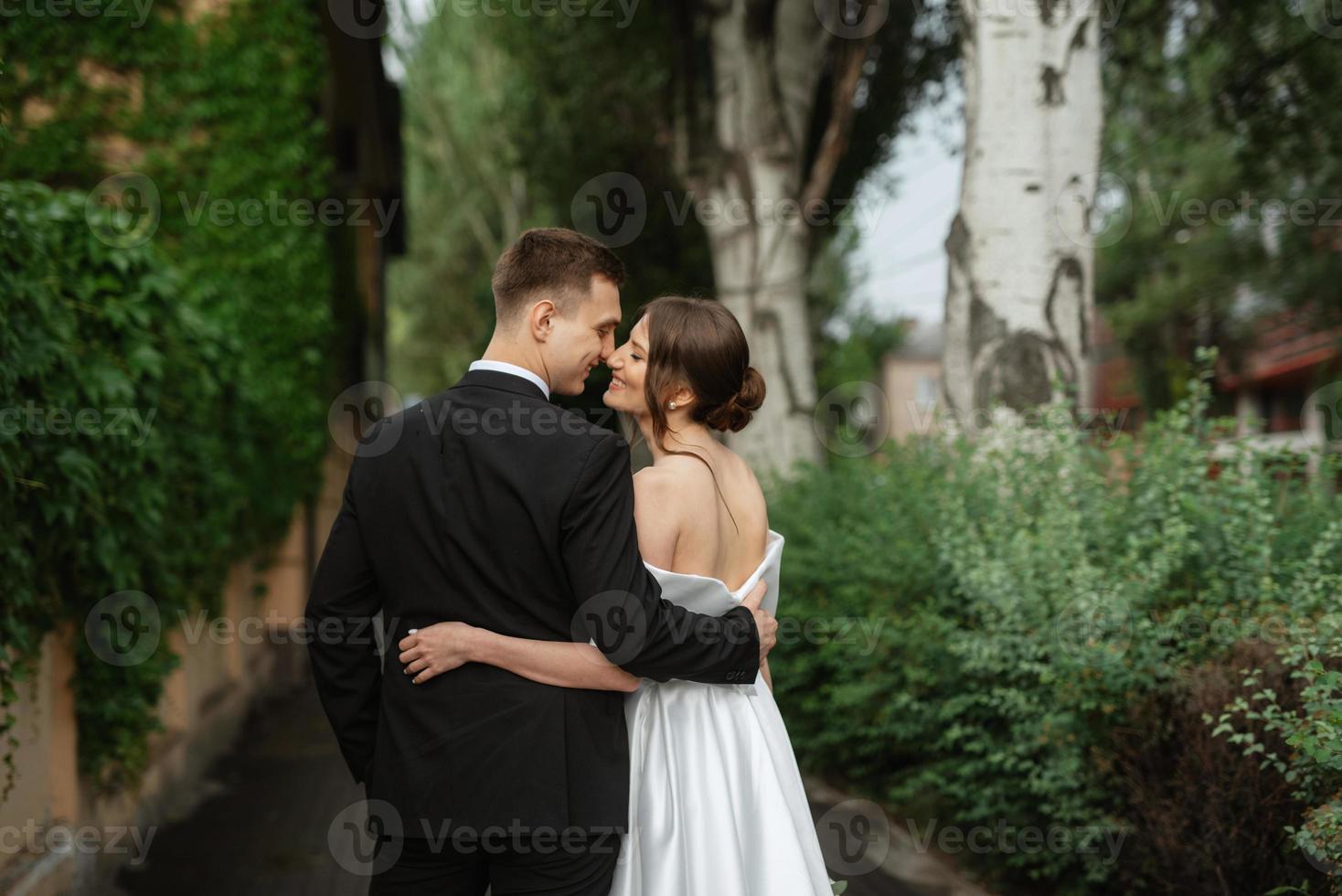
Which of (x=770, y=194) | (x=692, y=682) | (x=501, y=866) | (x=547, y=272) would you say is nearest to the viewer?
(x=501, y=866)

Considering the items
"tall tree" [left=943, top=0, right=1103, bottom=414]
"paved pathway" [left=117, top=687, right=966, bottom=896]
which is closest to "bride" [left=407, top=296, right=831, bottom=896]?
"paved pathway" [left=117, top=687, right=966, bottom=896]

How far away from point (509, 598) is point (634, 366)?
2.36ft

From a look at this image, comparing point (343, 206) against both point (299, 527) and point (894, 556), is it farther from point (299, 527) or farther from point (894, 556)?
point (894, 556)

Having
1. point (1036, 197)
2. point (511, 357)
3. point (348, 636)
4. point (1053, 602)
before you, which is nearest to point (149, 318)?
point (348, 636)

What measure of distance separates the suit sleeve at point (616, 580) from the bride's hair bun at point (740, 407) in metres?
0.48

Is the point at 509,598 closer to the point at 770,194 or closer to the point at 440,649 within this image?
the point at 440,649

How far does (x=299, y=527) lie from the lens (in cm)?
1290

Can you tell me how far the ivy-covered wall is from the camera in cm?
405

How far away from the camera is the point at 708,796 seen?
262cm

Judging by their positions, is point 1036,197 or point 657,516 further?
point 1036,197

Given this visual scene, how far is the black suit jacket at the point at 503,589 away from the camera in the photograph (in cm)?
232

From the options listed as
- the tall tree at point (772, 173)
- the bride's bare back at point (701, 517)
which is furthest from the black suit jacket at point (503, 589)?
the tall tree at point (772, 173)

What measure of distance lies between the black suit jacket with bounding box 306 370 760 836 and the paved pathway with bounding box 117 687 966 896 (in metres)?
2.78

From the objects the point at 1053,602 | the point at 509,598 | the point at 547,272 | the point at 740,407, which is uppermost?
the point at 547,272
